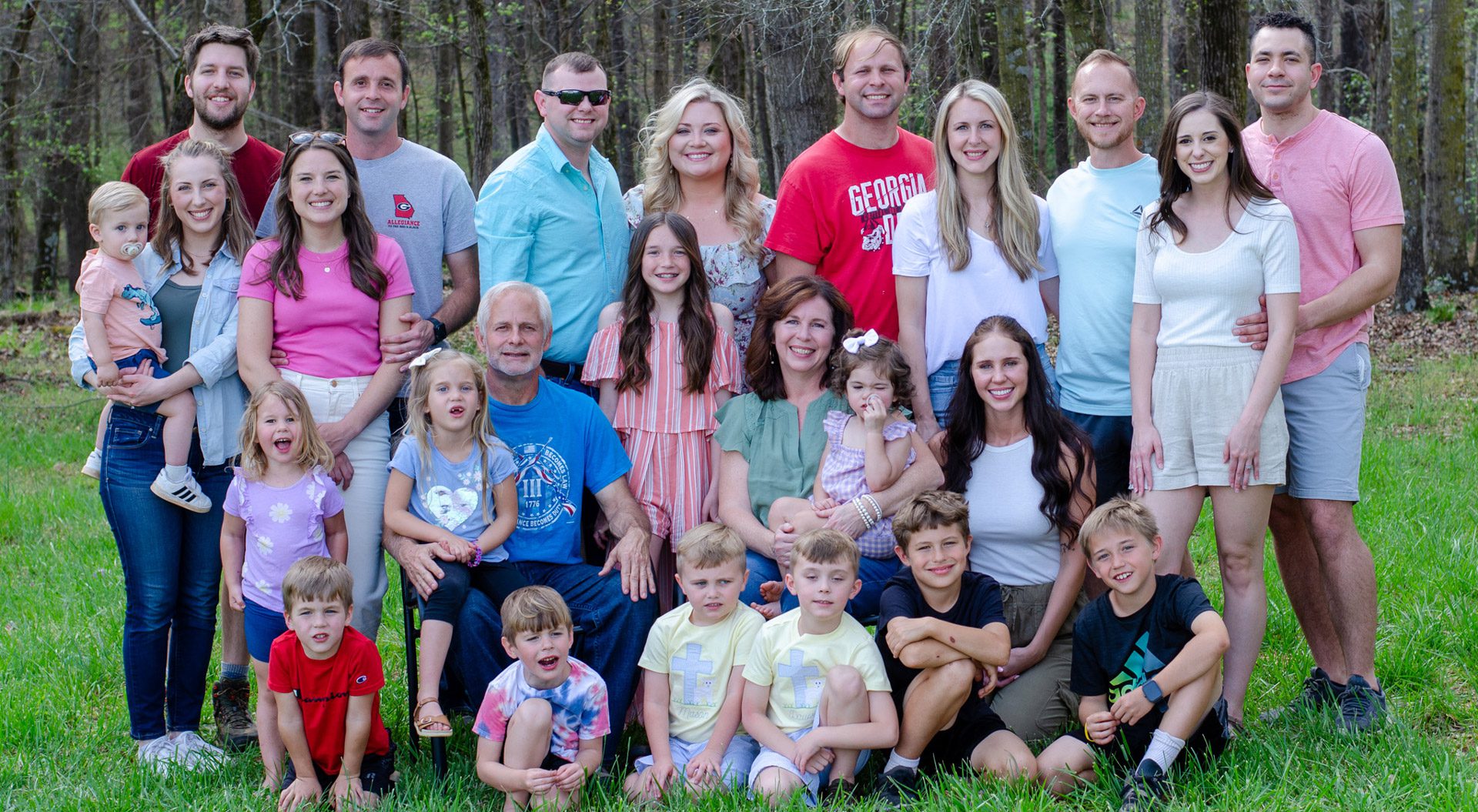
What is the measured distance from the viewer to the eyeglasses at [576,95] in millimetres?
4555

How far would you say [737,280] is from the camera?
4695 mm

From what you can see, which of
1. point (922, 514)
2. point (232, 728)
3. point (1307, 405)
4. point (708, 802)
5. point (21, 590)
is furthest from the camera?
point (21, 590)

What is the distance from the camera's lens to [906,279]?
14.4 ft

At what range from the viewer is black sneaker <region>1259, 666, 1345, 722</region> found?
13.4 feet

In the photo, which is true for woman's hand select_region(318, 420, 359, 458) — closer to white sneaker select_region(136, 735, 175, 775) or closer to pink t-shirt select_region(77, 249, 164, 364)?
pink t-shirt select_region(77, 249, 164, 364)

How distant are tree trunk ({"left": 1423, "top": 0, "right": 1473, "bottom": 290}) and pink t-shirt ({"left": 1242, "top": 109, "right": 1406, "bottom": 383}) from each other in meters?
10.7

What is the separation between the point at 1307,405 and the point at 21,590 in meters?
6.09

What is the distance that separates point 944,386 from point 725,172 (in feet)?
4.06

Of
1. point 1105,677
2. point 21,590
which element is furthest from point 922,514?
point 21,590

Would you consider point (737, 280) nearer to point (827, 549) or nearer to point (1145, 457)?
point (827, 549)

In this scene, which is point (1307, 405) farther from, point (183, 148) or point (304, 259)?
point (183, 148)

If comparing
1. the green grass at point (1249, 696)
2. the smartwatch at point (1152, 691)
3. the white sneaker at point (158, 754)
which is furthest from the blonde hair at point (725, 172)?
the white sneaker at point (158, 754)

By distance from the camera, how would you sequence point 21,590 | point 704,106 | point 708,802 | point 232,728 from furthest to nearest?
1. point 21,590
2. point 704,106
3. point 232,728
4. point 708,802

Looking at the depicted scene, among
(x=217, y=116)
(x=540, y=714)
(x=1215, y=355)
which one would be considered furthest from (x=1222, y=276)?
(x=217, y=116)
